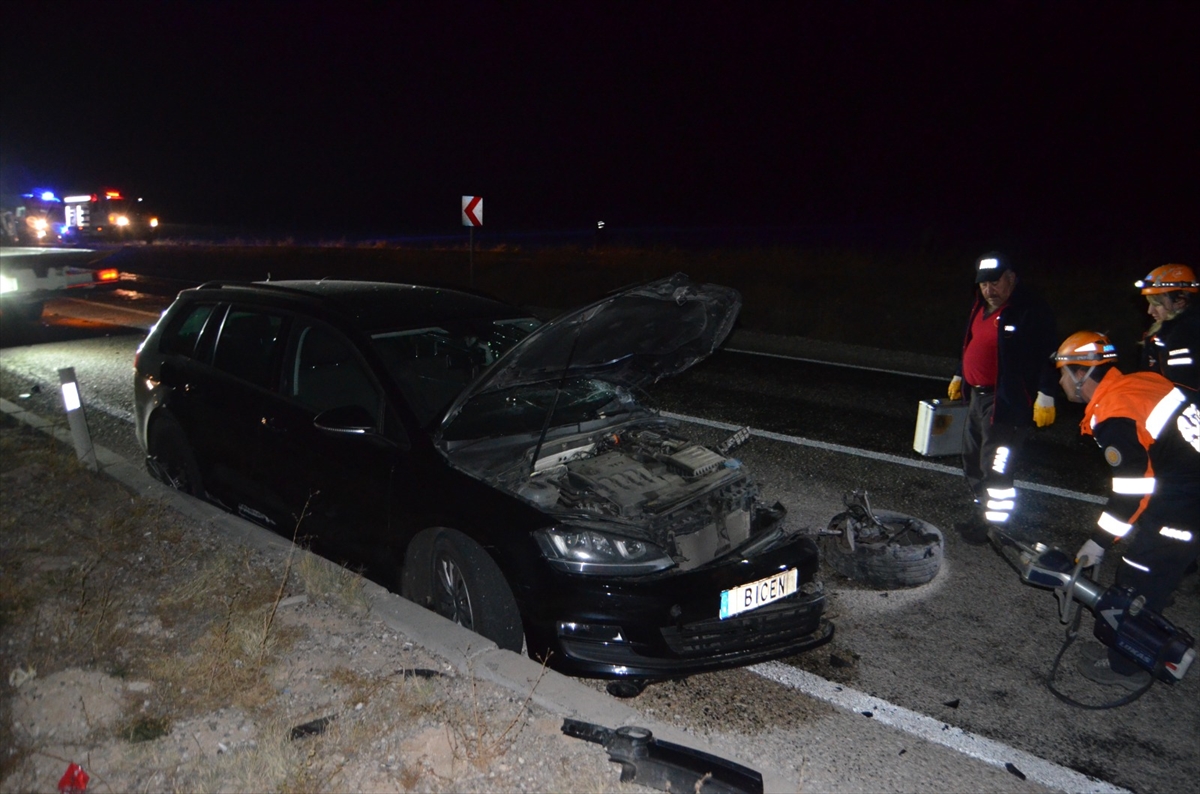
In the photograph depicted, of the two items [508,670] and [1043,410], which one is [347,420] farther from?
[1043,410]

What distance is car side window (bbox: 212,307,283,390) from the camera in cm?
511

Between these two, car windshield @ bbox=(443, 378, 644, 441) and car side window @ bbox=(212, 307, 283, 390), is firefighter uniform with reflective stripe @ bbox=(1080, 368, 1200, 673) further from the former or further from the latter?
car side window @ bbox=(212, 307, 283, 390)

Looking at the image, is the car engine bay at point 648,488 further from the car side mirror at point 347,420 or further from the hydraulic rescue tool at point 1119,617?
the hydraulic rescue tool at point 1119,617

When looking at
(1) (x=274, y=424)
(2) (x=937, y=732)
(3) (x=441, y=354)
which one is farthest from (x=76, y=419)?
(2) (x=937, y=732)

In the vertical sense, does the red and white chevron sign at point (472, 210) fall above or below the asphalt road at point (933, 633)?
above


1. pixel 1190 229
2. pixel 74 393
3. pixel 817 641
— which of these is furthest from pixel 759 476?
pixel 1190 229

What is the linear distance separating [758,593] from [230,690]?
7.07 ft

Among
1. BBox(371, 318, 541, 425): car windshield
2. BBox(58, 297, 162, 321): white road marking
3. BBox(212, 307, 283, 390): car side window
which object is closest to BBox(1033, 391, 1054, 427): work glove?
BBox(371, 318, 541, 425): car windshield

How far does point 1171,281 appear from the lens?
15.4ft

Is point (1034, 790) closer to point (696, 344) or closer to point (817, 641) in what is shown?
point (817, 641)

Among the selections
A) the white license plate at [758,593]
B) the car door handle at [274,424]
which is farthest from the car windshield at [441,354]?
the white license plate at [758,593]

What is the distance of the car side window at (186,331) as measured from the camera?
5820 mm

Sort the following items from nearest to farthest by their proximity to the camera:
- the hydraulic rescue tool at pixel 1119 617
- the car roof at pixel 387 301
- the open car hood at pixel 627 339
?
the hydraulic rescue tool at pixel 1119 617, the open car hood at pixel 627 339, the car roof at pixel 387 301

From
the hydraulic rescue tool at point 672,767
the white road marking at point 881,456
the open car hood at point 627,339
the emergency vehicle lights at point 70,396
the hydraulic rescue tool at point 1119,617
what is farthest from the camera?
the white road marking at point 881,456
